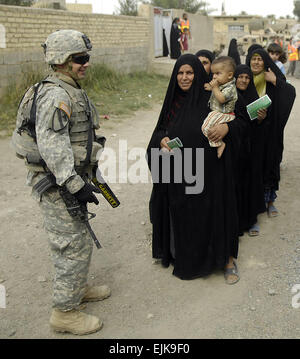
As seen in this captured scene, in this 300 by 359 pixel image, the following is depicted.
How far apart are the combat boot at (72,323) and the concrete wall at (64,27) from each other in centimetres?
657

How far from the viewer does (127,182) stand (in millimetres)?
5148

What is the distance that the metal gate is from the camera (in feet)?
48.7

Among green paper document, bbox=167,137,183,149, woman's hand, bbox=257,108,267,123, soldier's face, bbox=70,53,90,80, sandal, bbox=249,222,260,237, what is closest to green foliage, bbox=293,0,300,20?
woman's hand, bbox=257,108,267,123

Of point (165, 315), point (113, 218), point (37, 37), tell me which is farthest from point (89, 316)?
point (37, 37)

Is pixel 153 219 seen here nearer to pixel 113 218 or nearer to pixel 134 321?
pixel 134 321

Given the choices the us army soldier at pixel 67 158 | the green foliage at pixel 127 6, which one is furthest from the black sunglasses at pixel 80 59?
the green foliage at pixel 127 6

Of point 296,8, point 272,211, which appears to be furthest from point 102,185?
point 296,8

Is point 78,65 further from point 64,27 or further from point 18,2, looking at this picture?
point 18,2

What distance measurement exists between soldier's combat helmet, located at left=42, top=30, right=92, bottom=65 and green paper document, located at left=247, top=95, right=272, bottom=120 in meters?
1.57

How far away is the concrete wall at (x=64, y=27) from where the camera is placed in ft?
26.3

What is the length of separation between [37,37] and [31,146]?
7.41 metres

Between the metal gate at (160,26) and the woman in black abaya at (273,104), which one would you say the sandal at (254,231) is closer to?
the woman in black abaya at (273,104)

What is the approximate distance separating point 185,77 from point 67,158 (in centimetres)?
106
